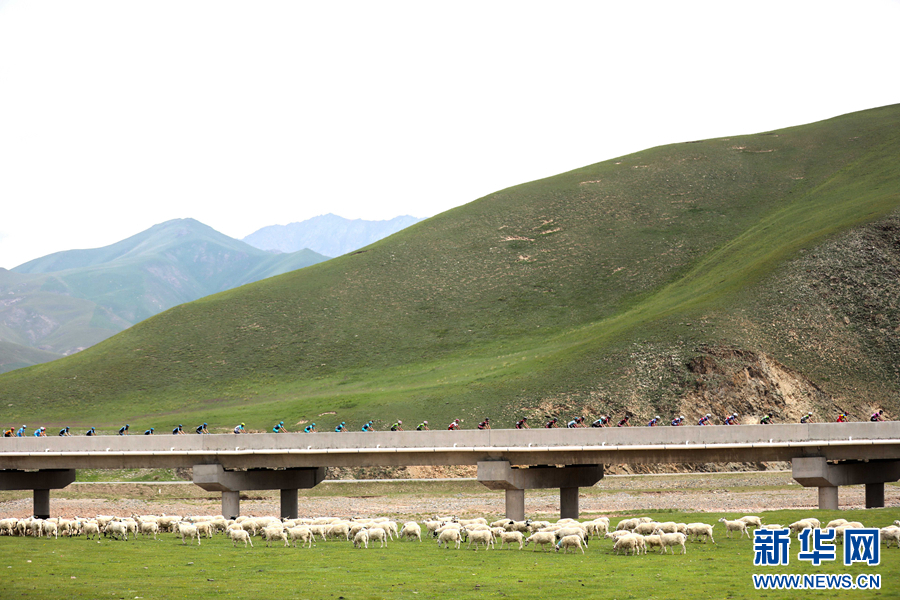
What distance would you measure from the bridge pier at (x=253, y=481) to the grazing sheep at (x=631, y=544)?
22527mm

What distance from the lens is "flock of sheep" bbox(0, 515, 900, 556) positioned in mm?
29516

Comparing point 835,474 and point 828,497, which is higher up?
point 835,474

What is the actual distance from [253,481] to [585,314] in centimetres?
6823

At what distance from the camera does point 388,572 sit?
2616cm

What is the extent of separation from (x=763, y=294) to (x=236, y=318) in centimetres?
6705

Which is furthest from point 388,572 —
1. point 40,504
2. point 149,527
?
point 40,504

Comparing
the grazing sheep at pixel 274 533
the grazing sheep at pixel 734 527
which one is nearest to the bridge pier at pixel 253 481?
the grazing sheep at pixel 274 533

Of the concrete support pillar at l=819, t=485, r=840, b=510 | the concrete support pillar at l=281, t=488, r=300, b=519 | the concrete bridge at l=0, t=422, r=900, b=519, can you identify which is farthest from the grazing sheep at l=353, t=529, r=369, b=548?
the concrete support pillar at l=819, t=485, r=840, b=510

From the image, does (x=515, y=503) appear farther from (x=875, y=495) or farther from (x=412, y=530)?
(x=875, y=495)

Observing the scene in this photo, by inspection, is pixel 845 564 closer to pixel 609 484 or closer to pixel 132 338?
pixel 609 484

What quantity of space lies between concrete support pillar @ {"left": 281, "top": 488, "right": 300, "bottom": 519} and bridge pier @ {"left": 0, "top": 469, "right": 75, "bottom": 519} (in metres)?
13.4

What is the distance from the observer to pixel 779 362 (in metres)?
76.9

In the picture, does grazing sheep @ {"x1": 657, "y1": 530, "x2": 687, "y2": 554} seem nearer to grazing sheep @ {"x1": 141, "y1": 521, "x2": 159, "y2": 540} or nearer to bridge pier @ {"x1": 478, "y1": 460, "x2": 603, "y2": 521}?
bridge pier @ {"x1": 478, "y1": 460, "x2": 603, "y2": 521}

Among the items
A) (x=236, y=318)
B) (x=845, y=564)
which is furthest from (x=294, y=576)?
(x=236, y=318)
